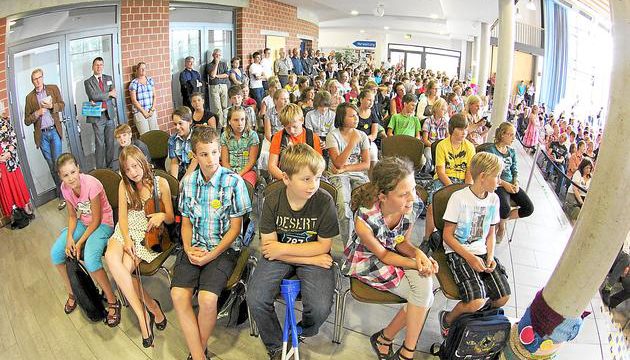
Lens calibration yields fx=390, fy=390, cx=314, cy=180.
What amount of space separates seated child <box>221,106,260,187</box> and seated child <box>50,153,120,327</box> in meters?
1.26

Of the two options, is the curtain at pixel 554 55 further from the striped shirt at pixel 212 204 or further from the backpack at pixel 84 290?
the backpack at pixel 84 290

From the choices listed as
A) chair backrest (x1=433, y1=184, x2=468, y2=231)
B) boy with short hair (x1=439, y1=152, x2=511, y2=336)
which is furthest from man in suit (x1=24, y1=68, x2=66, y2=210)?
boy with short hair (x1=439, y1=152, x2=511, y2=336)

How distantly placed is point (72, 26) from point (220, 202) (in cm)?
458

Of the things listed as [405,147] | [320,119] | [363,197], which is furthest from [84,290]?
[405,147]

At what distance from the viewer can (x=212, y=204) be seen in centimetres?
254

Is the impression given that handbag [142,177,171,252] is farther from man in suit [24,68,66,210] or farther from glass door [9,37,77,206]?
glass door [9,37,77,206]

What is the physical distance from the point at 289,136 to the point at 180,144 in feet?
→ 3.81

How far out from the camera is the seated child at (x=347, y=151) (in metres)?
3.62

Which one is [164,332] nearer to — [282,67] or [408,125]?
[408,125]

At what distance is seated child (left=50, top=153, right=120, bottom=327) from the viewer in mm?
2715

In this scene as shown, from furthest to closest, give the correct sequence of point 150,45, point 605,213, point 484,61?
point 484,61, point 150,45, point 605,213

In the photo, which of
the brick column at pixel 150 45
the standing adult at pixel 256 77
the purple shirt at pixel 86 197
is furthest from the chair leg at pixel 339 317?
the standing adult at pixel 256 77

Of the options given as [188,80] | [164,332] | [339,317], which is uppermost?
[188,80]

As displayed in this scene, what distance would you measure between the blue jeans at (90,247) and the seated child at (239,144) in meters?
1.30
